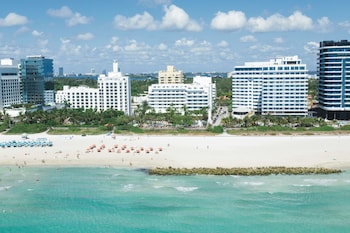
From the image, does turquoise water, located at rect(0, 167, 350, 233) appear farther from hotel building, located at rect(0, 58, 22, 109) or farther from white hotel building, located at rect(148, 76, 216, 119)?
hotel building, located at rect(0, 58, 22, 109)

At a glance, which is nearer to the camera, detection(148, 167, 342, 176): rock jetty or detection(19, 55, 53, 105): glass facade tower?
detection(148, 167, 342, 176): rock jetty

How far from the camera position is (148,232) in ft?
106

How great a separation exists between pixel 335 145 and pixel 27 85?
7738 centimetres

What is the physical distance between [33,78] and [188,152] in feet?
207

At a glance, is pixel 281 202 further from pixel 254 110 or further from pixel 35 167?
pixel 254 110

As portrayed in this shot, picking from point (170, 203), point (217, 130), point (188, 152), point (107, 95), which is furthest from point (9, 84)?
point (170, 203)

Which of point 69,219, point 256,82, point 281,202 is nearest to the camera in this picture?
point 69,219

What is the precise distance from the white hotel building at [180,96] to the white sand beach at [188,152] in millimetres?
25480

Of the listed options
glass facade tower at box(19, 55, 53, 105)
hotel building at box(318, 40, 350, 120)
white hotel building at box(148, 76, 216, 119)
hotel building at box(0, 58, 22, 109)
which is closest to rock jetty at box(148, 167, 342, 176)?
hotel building at box(318, 40, 350, 120)

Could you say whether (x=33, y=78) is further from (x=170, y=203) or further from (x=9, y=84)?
(x=170, y=203)

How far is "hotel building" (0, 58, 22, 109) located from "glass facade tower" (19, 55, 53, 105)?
1.62 metres

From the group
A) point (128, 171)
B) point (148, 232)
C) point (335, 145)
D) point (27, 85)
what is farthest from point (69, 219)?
point (27, 85)

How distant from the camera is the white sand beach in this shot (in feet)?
165

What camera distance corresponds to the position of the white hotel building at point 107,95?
91500mm
